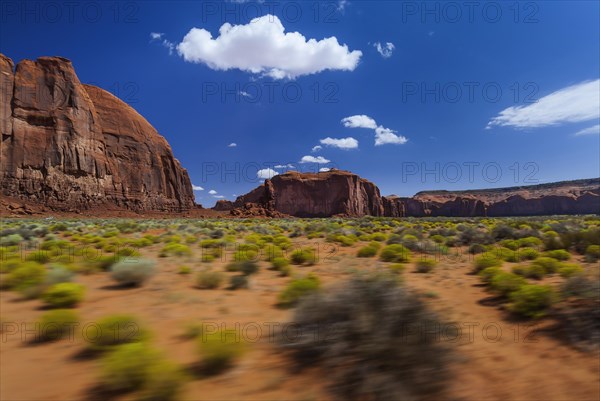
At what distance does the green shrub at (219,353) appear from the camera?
12.0ft

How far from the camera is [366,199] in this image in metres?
136

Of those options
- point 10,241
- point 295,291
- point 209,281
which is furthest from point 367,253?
point 10,241

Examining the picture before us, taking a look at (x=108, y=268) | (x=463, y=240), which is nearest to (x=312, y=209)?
(x=463, y=240)

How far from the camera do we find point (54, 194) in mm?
62719

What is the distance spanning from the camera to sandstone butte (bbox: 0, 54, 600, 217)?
60688mm

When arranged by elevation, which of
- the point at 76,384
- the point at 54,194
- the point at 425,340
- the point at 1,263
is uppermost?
the point at 54,194

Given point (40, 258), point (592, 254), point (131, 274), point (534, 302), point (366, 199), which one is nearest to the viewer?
point (534, 302)

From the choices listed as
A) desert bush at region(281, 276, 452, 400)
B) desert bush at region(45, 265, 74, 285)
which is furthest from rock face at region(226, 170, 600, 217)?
desert bush at region(281, 276, 452, 400)

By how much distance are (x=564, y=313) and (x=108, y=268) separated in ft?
33.3

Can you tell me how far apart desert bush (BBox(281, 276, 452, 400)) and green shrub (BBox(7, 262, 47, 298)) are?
5.34 meters

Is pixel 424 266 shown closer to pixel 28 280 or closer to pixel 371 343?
pixel 371 343

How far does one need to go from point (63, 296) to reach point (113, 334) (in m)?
2.55

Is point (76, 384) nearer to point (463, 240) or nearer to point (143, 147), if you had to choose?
point (463, 240)

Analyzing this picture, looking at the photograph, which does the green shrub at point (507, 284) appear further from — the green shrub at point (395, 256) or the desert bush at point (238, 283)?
the desert bush at point (238, 283)
